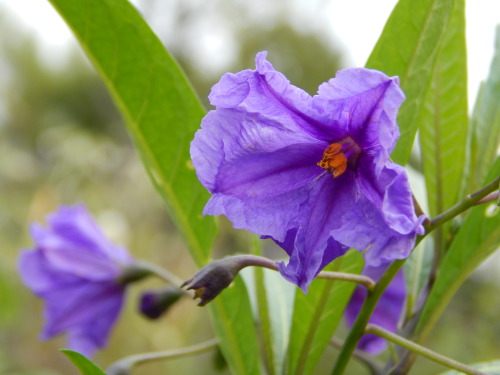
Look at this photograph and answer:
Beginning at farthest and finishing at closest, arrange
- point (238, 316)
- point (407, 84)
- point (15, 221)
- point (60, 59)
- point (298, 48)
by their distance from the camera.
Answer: point (60, 59) < point (298, 48) < point (15, 221) < point (238, 316) < point (407, 84)

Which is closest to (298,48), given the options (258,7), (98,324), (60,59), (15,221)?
(258,7)

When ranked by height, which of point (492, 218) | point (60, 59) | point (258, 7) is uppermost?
point (60, 59)

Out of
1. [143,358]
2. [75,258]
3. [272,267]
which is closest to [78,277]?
[75,258]

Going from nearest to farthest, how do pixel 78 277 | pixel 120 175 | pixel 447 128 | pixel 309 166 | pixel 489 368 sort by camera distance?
pixel 309 166 < pixel 489 368 < pixel 447 128 < pixel 78 277 < pixel 120 175

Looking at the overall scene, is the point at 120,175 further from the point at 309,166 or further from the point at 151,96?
the point at 309,166

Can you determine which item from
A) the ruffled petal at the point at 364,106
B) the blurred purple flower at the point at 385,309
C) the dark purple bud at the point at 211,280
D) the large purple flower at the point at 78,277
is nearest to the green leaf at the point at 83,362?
the dark purple bud at the point at 211,280

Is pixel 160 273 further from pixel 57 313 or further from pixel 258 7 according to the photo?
pixel 258 7

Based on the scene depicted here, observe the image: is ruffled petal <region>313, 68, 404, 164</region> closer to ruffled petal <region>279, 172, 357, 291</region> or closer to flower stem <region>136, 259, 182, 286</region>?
ruffled petal <region>279, 172, 357, 291</region>
